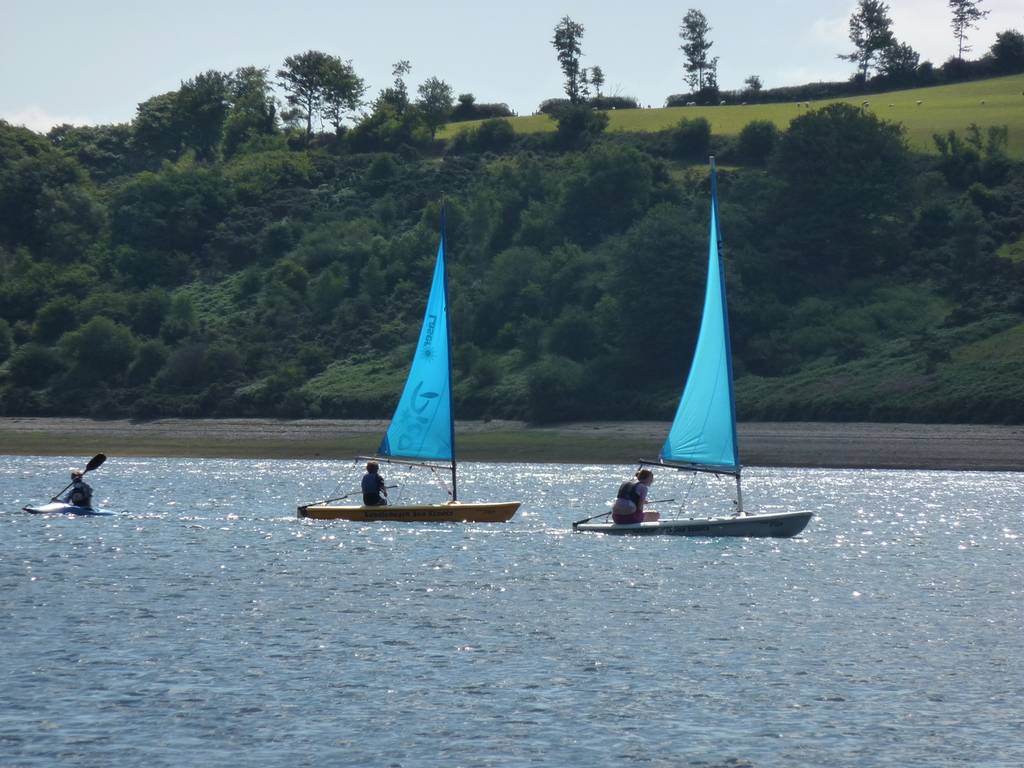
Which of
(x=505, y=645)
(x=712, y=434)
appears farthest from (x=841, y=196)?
(x=505, y=645)

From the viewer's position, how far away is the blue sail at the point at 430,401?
2028 inches

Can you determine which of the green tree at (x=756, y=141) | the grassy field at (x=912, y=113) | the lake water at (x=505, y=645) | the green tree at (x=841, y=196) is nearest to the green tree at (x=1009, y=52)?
the grassy field at (x=912, y=113)

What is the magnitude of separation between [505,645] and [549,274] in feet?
308

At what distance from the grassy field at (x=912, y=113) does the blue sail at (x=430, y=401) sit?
302ft

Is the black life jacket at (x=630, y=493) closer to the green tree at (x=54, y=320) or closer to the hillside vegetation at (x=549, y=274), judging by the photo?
the hillside vegetation at (x=549, y=274)

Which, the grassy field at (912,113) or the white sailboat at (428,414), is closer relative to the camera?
the white sailboat at (428,414)

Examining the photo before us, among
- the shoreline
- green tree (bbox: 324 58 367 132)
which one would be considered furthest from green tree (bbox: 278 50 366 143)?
the shoreline

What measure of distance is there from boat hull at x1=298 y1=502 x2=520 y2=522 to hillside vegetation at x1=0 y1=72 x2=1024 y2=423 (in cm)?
4028

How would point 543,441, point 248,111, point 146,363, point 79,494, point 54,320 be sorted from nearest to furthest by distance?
point 79,494
point 543,441
point 146,363
point 54,320
point 248,111

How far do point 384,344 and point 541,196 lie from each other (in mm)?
29164

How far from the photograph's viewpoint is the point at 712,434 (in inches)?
1818

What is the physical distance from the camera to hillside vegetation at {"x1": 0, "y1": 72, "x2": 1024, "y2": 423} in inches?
3900

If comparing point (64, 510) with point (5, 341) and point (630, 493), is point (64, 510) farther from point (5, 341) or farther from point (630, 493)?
point (5, 341)

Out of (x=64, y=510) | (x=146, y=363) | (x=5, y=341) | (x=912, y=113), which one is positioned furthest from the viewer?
(x=912, y=113)
